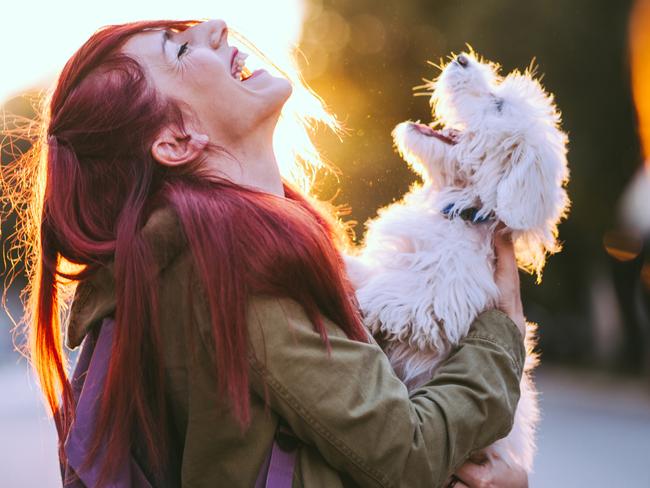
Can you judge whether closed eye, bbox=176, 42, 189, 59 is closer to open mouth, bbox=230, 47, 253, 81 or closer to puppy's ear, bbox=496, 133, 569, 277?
open mouth, bbox=230, 47, 253, 81

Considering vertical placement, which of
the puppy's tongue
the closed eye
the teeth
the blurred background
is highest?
the closed eye

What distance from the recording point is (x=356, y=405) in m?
1.72

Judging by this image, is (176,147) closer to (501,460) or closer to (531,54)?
(501,460)

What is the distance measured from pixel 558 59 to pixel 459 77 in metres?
9.23

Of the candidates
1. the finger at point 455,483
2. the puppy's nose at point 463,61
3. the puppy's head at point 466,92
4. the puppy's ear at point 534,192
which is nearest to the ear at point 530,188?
the puppy's ear at point 534,192

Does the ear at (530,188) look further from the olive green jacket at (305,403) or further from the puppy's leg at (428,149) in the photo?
the olive green jacket at (305,403)

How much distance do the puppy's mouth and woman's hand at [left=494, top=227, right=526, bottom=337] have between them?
347mm

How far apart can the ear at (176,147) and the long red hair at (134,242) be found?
3cm

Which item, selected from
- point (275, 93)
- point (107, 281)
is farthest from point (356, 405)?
point (275, 93)

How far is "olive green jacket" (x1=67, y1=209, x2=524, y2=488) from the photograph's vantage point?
172cm

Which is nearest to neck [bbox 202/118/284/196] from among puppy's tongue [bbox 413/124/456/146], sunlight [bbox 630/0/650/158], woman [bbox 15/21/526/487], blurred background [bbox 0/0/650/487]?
woman [bbox 15/21/526/487]

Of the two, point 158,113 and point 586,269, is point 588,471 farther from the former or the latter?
point 158,113

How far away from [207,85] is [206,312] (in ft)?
2.13

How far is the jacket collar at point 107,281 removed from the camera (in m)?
1.78
